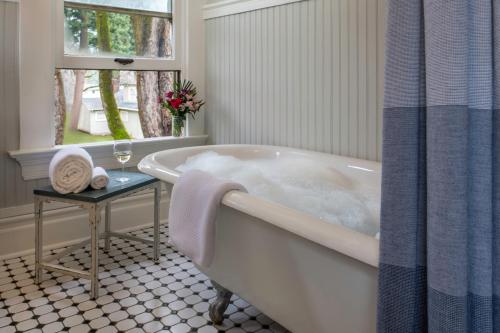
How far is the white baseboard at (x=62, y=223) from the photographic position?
8.32 feet

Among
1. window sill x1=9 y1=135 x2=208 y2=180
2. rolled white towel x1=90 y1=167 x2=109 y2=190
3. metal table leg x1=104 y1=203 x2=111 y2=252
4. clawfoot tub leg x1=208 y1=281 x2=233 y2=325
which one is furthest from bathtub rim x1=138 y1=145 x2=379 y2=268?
window sill x1=9 y1=135 x2=208 y2=180

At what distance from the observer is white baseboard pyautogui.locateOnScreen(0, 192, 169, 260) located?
8.32ft

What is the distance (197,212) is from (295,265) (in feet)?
1.34

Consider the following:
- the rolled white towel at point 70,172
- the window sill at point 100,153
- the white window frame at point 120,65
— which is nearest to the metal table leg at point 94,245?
the rolled white towel at point 70,172

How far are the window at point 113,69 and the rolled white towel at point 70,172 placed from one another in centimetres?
79

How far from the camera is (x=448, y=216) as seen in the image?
789mm

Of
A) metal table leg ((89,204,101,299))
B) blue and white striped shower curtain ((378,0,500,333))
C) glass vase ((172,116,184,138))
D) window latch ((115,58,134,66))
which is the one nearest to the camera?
blue and white striped shower curtain ((378,0,500,333))

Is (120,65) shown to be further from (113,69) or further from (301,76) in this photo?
(301,76)

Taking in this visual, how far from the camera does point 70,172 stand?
6.92 ft

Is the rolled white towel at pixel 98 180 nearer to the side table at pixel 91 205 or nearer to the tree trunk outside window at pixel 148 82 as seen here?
the side table at pixel 91 205

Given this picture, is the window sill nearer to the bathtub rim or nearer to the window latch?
the window latch

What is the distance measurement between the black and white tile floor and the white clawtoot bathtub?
0.28 meters

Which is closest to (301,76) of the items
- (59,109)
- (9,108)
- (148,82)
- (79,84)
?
(148,82)

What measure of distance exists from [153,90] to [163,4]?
0.65 m
